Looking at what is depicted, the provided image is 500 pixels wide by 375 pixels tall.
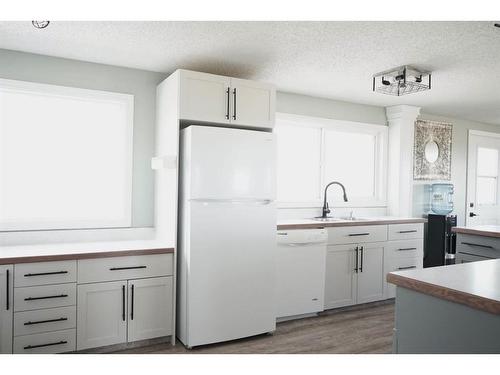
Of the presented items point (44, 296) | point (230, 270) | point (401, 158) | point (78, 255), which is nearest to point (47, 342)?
point (44, 296)

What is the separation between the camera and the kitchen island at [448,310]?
1301mm

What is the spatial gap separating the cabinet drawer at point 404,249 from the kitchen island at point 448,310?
2.49 meters

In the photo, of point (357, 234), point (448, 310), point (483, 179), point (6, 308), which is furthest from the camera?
point (483, 179)

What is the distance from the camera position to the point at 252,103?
324 centimetres

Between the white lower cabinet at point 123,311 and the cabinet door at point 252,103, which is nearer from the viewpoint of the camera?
the white lower cabinet at point 123,311

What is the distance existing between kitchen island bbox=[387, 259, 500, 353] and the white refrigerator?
5.06ft

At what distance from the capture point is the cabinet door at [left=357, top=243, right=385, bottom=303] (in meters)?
3.99

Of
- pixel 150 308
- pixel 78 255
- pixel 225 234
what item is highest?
pixel 225 234

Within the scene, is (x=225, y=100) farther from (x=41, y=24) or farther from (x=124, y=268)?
(x=124, y=268)

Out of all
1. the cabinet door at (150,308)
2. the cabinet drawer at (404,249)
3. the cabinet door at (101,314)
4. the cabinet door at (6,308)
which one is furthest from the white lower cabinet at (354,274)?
the cabinet door at (6,308)

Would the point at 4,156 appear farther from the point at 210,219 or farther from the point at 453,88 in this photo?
the point at 453,88

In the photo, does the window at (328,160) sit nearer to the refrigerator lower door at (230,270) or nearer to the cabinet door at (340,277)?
the cabinet door at (340,277)

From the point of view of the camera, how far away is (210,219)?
293cm

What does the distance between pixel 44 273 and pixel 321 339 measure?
81.0 inches
